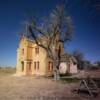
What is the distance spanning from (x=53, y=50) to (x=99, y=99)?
19.8m

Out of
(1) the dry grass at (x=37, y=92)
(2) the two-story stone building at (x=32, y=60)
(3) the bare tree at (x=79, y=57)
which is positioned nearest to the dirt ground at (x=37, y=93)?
(1) the dry grass at (x=37, y=92)

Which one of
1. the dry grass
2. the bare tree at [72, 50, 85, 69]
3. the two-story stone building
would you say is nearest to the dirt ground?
the dry grass

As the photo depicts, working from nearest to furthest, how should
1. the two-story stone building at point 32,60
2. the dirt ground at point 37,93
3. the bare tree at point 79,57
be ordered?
the dirt ground at point 37,93 → the two-story stone building at point 32,60 → the bare tree at point 79,57

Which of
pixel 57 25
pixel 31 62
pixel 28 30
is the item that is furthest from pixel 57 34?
pixel 31 62

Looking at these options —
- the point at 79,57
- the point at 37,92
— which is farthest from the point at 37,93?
the point at 79,57

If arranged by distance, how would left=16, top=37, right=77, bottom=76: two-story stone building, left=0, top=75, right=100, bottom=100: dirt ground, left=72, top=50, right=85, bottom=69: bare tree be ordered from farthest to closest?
left=72, top=50, right=85, bottom=69: bare tree < left=16, top=37, right=77, bottom=76: two-story stone building < left=0, top=75, right=100, bottom=100: dirt ground

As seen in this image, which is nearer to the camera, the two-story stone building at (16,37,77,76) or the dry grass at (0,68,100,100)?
the dry grass at (0,68,100,100)

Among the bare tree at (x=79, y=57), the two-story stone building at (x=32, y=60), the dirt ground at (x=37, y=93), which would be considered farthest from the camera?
the bare tree at (x=79, y=57)

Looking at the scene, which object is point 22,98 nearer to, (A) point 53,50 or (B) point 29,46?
(A) point 53,50

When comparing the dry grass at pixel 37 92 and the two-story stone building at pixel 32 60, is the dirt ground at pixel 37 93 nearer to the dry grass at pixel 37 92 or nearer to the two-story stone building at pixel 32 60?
the dry grass at pixel 37 92

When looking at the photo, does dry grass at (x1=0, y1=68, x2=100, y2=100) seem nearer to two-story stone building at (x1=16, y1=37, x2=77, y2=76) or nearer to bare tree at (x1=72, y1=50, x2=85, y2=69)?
two-story stone building at (x1=16, y1=37, x2=77, y2=76)

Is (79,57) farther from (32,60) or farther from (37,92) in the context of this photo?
(37,92)

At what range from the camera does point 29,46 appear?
4709 centimetres

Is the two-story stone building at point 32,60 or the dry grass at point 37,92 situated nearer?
the dry grass at point 37,92
